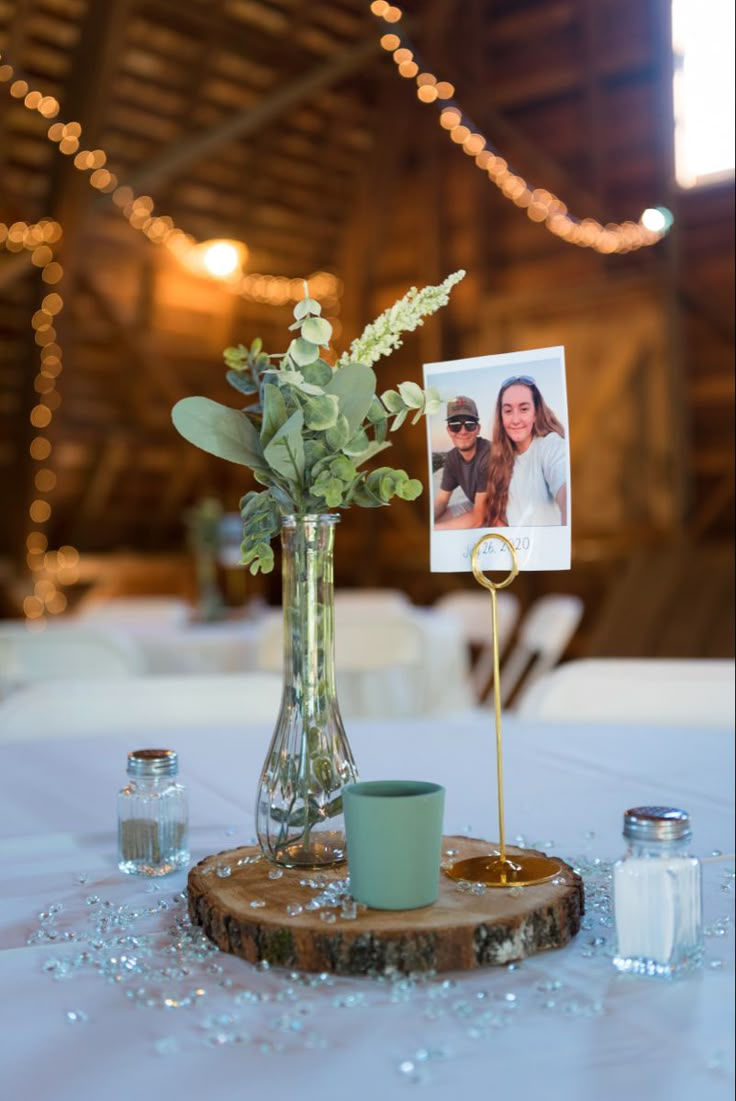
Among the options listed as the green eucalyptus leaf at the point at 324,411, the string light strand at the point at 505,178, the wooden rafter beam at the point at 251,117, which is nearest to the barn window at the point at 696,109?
the string light strand at the point at 505,178

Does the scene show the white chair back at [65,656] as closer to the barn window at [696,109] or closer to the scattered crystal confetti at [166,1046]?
the scattered crystal confetti at [166,1046]

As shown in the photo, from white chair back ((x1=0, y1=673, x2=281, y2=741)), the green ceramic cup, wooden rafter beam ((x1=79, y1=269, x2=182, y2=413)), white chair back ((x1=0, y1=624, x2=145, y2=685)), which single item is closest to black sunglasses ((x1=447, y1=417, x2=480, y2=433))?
the green ceramic cup

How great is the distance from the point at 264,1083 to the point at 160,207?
8.06 meters

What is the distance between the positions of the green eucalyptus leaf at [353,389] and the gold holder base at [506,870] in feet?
1.14

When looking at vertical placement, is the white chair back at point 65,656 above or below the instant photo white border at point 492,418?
below

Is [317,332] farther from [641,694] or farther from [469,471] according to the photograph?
[641,694]

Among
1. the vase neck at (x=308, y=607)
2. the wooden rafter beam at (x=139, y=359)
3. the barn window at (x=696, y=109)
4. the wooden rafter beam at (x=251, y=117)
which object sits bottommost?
the vase neck at (x=308, y=607)

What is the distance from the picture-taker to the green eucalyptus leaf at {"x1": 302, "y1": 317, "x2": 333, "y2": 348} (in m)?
0.85

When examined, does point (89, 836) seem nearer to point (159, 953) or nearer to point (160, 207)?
point (159, 953)

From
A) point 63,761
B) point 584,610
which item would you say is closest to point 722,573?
point 63,761

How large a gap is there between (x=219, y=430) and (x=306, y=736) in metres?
0.25

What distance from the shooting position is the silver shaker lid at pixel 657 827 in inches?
27.5

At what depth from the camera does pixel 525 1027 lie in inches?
25.0

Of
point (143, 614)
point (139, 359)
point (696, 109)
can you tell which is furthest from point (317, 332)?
point (139, 359)
